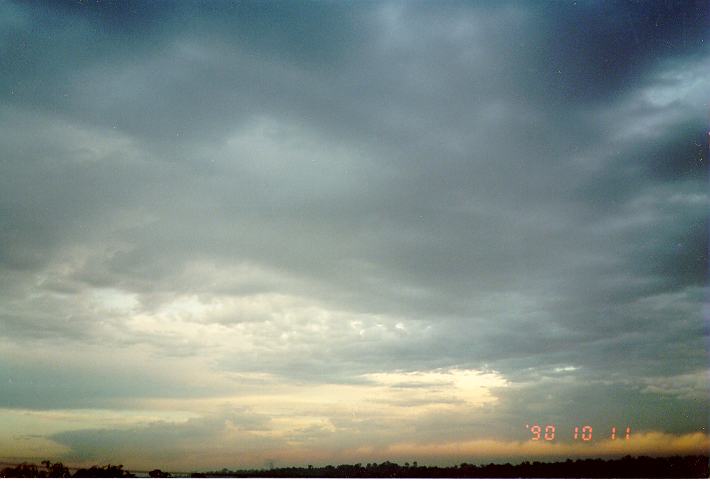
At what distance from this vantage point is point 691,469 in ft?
21.4
